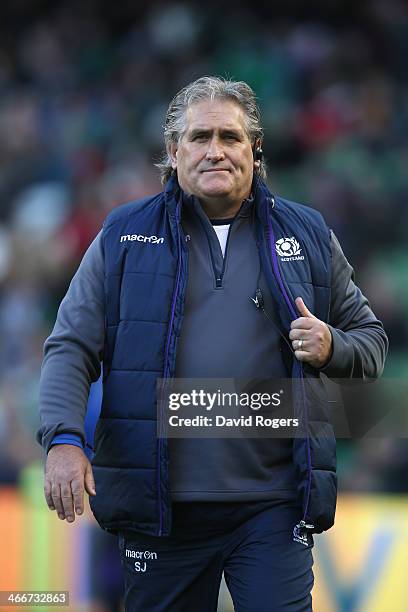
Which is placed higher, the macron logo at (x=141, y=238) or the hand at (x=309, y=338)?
the macron logo at (x=141, y=238)

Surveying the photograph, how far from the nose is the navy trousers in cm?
110

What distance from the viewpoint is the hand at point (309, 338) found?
3355 mm

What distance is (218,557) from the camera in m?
3.47

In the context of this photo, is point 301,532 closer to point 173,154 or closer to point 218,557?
point 218,557

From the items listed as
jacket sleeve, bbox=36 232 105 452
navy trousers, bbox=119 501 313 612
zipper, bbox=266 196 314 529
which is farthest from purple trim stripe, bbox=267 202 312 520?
jacket sleeve, bbox=36 232 105 452

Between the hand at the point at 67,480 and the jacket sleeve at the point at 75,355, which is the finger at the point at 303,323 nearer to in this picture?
the jacket sleeve at the point at 75,355

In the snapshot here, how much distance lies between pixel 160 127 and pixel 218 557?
6.28 meters

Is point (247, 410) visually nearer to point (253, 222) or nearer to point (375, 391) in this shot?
point (253, 222)

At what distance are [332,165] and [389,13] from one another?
1838 millimetres

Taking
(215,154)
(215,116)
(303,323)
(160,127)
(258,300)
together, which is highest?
(160,127)

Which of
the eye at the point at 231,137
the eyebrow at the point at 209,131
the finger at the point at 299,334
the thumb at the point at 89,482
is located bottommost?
the thumb at the point at 89,482

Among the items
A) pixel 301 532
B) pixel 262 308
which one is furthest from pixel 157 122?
pixel 301 532

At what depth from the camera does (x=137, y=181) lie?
8.73 metres

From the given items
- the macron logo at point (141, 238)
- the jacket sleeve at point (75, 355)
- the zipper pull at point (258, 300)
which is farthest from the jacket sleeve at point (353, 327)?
the jacket sleeve at point (75, 355)
